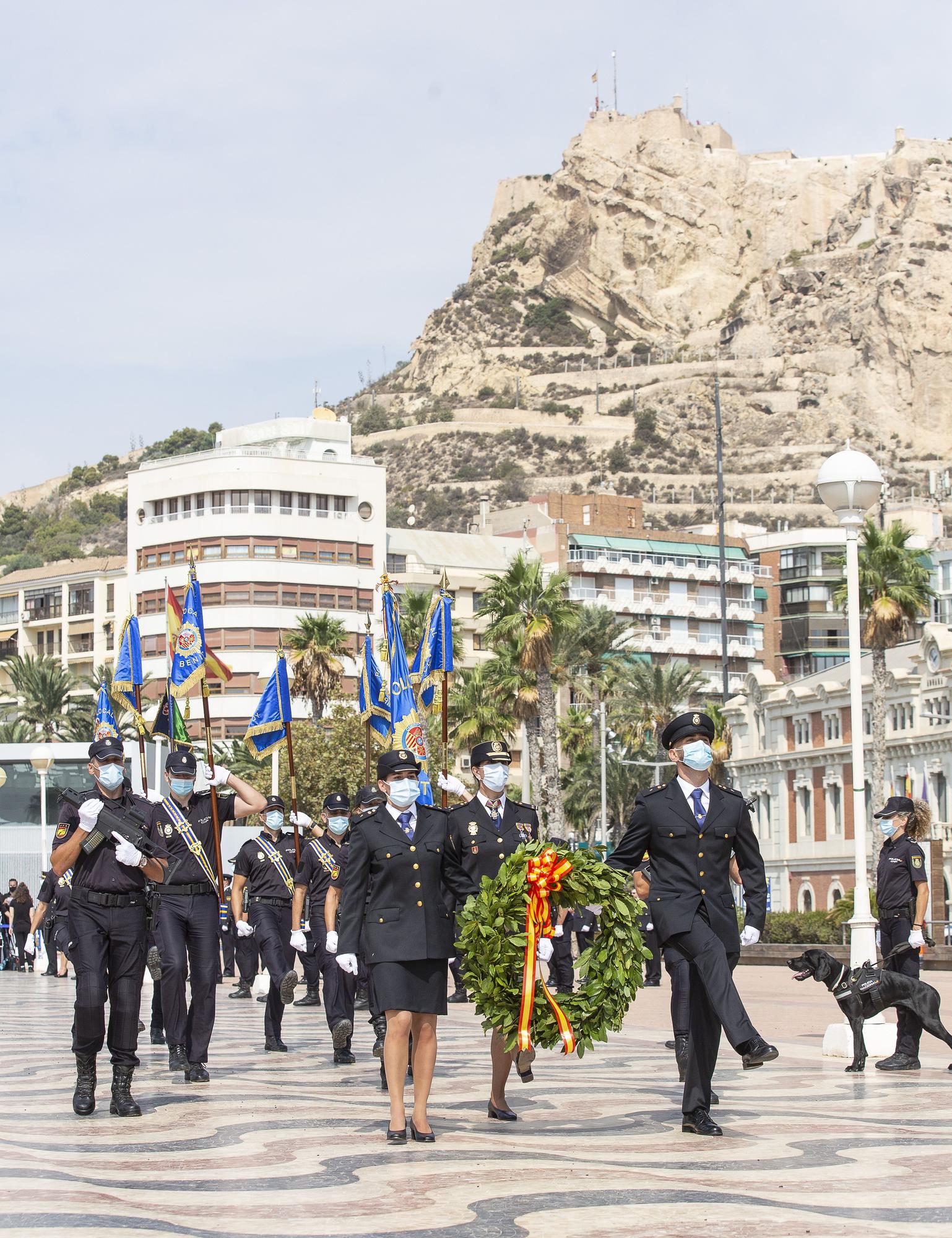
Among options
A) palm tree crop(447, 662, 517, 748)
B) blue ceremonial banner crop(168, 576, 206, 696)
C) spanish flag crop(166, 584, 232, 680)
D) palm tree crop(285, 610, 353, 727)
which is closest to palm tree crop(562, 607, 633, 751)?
palm tree crop(447, 662, 517, 748)

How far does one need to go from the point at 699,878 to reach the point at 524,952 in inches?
41.5

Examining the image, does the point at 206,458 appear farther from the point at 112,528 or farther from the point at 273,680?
the point at 112,528

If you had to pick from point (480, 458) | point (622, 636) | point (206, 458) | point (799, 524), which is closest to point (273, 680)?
point (206, 458)

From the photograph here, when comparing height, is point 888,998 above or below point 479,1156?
above

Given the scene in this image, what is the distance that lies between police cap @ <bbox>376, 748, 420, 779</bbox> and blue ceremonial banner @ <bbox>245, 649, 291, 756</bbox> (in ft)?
48.4

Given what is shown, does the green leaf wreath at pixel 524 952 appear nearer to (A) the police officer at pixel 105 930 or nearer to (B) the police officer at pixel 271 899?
(A) the police officer at pixel 105 930

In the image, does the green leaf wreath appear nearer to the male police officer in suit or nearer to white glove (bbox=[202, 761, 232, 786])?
the male police officer in suit

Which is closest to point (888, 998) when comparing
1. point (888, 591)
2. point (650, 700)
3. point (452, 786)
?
point (452, 786)

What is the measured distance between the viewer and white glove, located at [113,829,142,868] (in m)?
11.0

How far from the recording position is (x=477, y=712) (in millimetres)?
70438

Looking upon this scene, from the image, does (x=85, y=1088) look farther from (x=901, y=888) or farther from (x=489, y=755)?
(x=901, y=888)

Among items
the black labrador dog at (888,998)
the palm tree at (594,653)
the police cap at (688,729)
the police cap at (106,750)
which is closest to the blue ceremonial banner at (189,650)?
the black labrador dog at (888,998)

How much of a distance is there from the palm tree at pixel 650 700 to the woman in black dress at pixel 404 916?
221 ft

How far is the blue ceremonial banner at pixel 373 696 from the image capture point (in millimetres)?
28231
